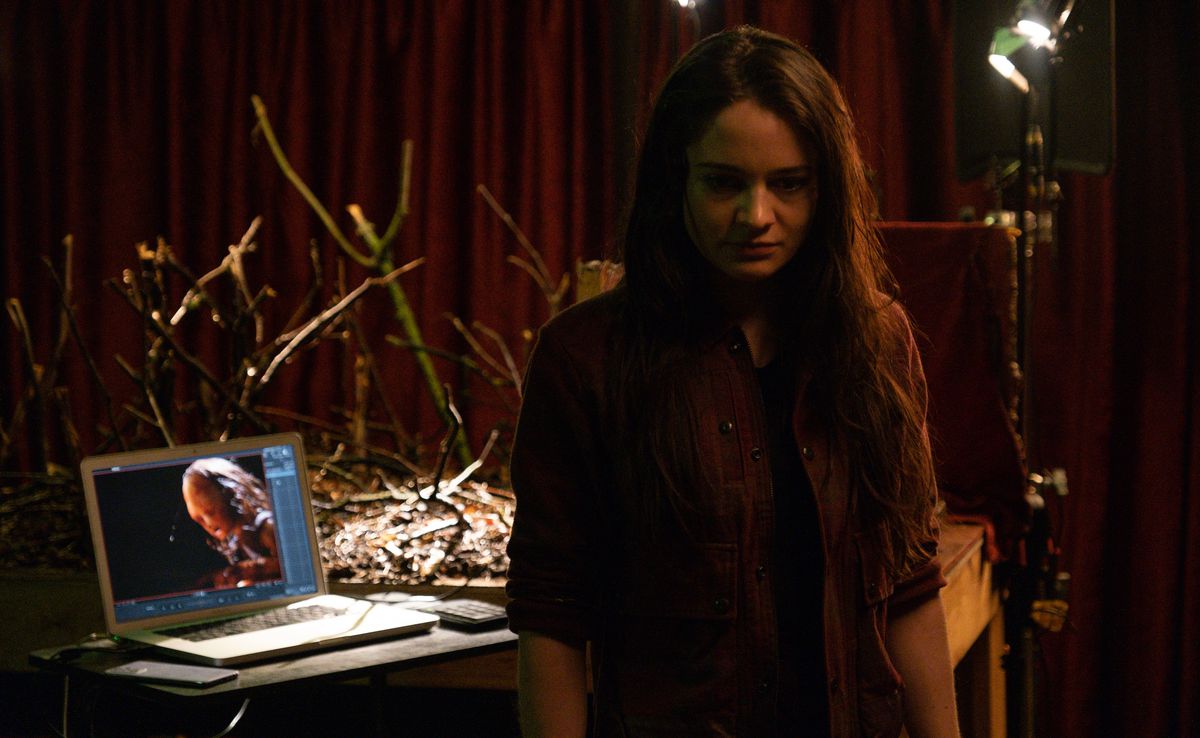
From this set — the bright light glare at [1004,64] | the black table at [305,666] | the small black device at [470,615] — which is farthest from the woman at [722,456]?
the bright light glare at [1004,64]

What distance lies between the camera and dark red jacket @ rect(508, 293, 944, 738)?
3.45ft

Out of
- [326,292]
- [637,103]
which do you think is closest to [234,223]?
[326,292]

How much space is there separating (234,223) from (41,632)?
2.40 metres

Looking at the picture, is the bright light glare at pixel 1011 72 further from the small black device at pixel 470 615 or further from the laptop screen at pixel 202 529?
the laptop screen at pixel 202 529

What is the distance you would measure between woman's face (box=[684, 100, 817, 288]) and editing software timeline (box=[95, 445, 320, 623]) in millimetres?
1012

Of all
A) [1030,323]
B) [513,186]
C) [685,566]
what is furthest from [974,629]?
[513,186]

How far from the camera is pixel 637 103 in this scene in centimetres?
227

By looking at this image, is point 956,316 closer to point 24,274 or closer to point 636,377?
point 636,377

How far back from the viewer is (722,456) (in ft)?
3.51

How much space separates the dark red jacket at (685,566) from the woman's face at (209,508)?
865 millimetres

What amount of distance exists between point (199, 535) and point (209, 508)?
0.04 m

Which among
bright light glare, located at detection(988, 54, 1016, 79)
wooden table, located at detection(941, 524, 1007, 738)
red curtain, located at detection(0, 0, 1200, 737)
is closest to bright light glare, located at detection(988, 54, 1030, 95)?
bright light glare, located at detection(988, 54, 1016, 79)

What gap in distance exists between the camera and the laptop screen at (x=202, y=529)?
68.6 inches

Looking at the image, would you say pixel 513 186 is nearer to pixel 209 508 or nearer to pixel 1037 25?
pixel 1037 25
